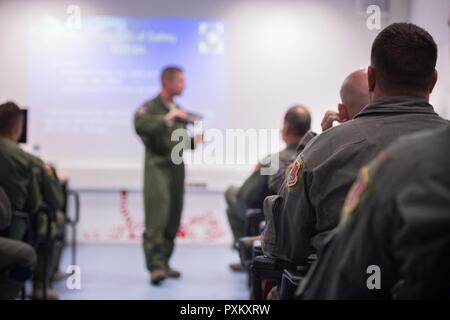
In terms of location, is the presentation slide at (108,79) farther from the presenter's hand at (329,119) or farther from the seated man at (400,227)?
the seated man at (400,227)

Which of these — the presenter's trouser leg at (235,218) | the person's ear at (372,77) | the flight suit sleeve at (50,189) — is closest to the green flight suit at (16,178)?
the flight suit sleeve at (50,189)

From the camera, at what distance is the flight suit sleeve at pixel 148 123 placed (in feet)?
16.0

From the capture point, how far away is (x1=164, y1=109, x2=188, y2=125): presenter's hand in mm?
4930

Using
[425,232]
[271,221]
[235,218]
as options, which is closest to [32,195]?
[235,218]

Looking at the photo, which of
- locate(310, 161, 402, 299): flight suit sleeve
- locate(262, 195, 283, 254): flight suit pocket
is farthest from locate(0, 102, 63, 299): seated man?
locate(310, 161, 402, 299): flight suit sleeve

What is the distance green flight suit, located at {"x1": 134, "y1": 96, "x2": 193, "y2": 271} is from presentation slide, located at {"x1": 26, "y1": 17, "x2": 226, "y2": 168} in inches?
68.3

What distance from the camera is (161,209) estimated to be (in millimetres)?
4875

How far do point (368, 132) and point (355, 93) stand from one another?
24.4 inches

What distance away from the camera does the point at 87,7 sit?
671cm

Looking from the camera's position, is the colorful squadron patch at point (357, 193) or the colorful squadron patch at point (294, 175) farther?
the colorful squadron patch at point (294, 175)

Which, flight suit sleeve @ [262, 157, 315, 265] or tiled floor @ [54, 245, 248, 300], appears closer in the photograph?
flight suit sleeve @ [262, 157, 315, 265]

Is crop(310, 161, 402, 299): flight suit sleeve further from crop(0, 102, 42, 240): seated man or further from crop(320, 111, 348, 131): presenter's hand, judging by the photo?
crop(0, 102, 42, 240): seated man

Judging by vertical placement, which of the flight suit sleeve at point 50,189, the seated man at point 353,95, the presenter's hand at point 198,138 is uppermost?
the seated man at point 353,95

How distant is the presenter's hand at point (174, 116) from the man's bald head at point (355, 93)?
2779 mm
